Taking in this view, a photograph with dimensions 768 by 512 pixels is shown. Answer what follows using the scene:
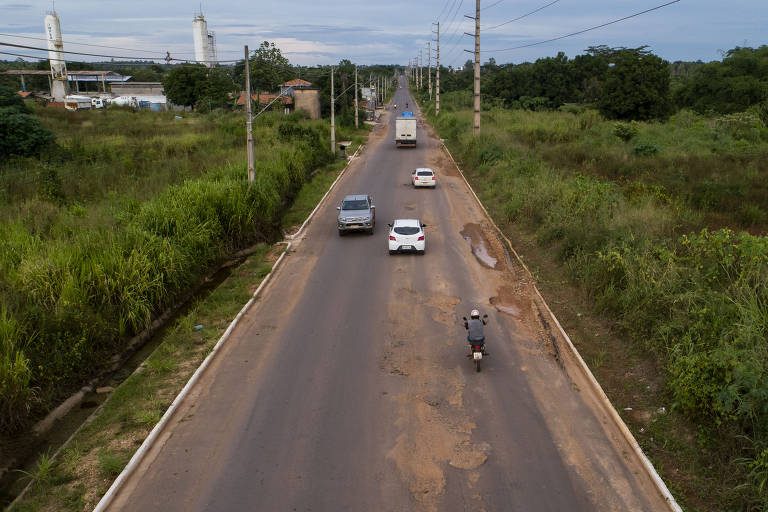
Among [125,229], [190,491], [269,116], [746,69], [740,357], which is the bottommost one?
[190,491]

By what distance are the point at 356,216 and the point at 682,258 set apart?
14.5m

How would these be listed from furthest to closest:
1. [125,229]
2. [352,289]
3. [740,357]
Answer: [352,289] < [125,229] < [740,357]

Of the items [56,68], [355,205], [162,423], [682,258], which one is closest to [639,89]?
[355,205]

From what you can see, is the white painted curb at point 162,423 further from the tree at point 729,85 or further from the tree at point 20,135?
the tree at point 729,85

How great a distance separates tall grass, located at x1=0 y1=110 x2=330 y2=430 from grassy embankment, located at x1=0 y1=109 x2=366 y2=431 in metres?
0.04

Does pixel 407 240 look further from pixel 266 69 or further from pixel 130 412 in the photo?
pixel 266 69

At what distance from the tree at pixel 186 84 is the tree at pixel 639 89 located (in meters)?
60.1

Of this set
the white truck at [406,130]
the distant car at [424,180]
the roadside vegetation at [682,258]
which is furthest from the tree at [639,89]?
the distant car at [424,180]

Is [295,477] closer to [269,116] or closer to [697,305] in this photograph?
[697,305]

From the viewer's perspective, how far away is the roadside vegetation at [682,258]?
31.4ft

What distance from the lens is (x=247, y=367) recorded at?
1370cm

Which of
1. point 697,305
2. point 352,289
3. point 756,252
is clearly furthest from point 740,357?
point 352,289

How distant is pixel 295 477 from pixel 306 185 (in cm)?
2894

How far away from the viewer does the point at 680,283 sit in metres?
13.9
